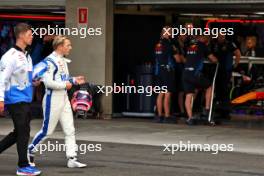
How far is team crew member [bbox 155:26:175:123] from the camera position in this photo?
647 inches

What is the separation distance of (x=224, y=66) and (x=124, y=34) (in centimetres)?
252

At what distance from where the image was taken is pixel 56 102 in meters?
10.0

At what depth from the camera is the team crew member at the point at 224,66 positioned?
17281mm

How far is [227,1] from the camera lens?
52.0ft

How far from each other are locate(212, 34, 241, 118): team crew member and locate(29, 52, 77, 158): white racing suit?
25.0 feet

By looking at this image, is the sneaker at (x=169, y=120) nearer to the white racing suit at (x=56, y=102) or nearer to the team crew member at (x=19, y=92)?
the white racing suit at (x=56, y=102)

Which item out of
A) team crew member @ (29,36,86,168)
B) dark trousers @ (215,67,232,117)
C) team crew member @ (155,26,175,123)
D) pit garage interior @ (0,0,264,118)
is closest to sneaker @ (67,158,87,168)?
team crew member @ (29,36,86,168)

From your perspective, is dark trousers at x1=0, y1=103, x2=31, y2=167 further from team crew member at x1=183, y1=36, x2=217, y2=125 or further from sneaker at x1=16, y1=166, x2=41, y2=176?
team crew member at x1=183, y1=36, x2=217, y2=125

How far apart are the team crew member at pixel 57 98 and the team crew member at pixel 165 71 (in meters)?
6.40

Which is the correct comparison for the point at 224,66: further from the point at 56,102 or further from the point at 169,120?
the point at 56,102

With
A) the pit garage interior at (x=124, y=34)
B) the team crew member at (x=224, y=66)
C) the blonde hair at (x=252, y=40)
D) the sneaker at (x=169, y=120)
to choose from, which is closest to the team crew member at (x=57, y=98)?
the pit garage interior at (x=124, y=34)

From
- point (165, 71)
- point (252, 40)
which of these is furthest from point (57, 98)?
point (252, 40)

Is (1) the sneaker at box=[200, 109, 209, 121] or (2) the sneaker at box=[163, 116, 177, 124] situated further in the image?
(2) the sneaker at box=[163, 116, 177, 124]

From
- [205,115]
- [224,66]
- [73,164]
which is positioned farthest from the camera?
[224,66]
